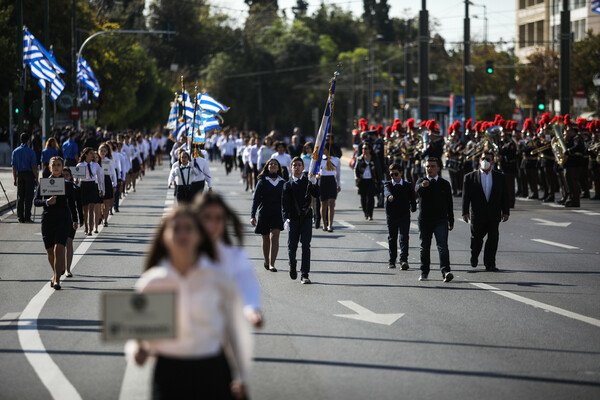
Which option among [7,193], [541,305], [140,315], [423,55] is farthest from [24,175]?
[423,55]

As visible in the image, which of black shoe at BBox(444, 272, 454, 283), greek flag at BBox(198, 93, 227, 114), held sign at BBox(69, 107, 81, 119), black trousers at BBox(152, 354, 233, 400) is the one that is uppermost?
held sign at BBox(69, 107, 81, 119)

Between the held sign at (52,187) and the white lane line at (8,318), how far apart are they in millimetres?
2299

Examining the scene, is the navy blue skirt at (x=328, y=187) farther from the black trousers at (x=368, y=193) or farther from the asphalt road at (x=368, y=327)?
the asphalt road at (x=368, y=327)

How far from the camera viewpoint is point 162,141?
64.8 metres

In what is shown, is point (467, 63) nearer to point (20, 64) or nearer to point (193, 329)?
point (20, 64)

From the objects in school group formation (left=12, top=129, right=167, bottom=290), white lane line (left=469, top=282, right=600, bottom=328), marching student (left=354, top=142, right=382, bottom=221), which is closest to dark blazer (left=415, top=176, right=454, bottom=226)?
white lane line (left=469, top=282, right=600, bottom=328)

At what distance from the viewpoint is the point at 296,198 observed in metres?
15.3

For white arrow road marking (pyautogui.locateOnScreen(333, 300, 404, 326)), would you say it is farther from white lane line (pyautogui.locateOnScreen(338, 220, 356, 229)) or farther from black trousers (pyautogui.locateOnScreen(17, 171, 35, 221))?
black trousers (pyautogui.locateOnScreen(17, 171, 35, 221))

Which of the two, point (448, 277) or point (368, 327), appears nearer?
point (368, 327)

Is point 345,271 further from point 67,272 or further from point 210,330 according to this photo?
point 210,330

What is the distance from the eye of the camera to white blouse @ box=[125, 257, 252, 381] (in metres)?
5.55

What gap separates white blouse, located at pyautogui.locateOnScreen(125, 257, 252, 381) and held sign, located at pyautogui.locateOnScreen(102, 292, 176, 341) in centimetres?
14

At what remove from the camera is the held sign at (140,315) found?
5.33 meters

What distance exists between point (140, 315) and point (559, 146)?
25.7m
